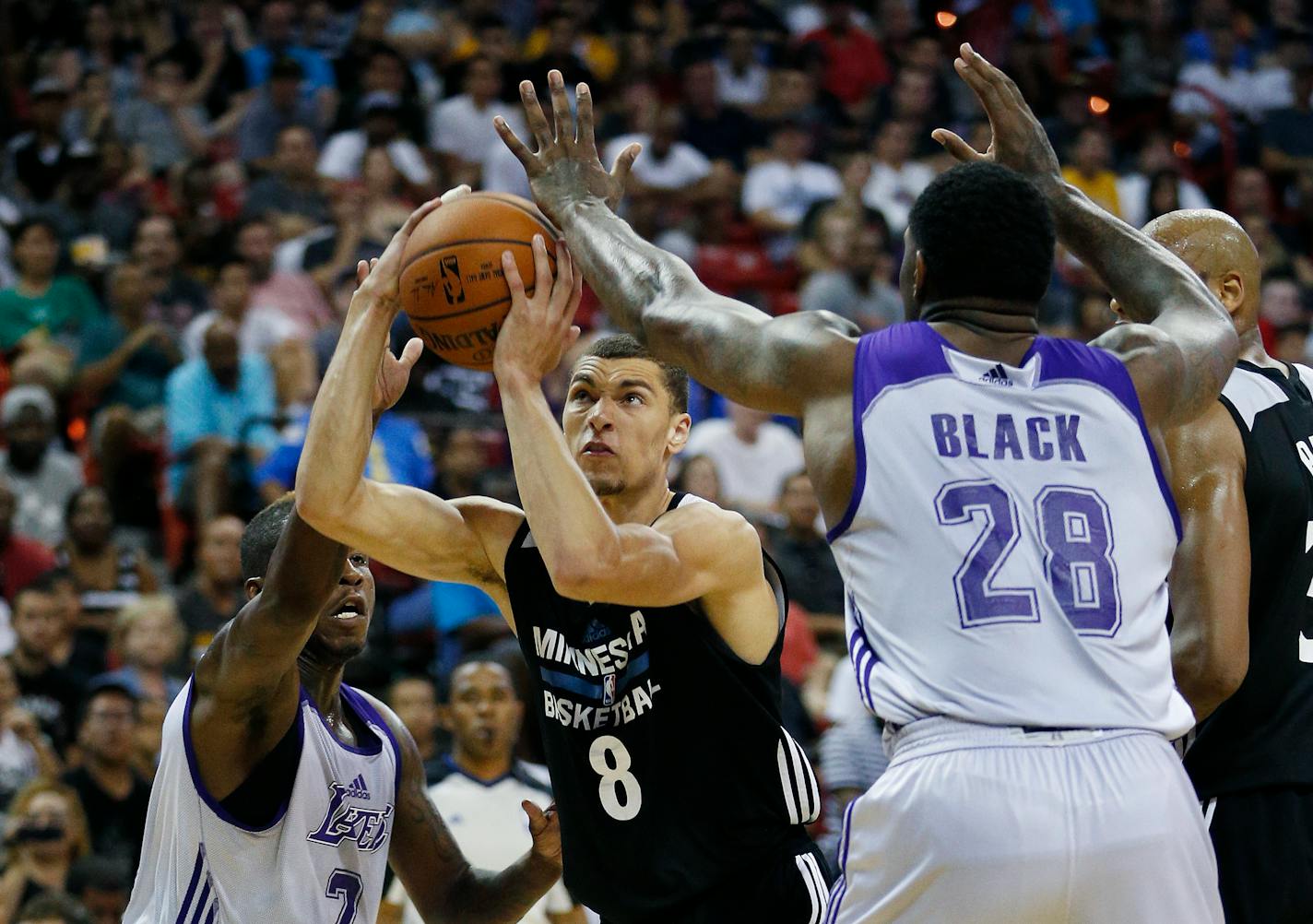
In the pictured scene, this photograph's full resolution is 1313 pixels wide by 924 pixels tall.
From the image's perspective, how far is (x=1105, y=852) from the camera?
331cm

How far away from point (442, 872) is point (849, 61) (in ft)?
40.6

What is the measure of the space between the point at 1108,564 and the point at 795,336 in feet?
2.58

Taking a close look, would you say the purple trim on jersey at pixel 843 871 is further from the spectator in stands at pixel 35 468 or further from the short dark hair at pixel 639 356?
the spectator in stands at pixel 35 468

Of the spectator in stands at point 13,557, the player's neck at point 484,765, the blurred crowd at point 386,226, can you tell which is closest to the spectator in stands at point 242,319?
the blurred crowd at point 386,226

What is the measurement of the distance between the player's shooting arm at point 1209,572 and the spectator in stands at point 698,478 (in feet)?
17.5

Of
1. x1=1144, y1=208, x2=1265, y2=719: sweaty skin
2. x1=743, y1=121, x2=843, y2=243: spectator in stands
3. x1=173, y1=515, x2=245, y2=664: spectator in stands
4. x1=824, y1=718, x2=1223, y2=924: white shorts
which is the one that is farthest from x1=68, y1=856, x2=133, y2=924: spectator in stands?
x1=743, y1=121, x2=843, y2=243: spectator in stands

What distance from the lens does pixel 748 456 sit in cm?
1134

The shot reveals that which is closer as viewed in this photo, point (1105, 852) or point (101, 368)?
point (1105, 852)

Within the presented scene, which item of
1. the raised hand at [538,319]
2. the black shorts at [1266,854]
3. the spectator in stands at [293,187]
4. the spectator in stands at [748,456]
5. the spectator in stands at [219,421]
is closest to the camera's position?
the raised hand at [538,319]

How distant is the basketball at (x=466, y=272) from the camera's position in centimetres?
435

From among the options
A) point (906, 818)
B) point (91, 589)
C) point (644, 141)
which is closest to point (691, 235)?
point (644, 141)

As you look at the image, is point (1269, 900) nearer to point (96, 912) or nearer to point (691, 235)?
point (96, 912)

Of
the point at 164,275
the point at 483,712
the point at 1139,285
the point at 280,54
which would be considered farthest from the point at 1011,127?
the point at 280,54

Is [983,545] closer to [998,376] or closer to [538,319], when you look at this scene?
[998,376]
